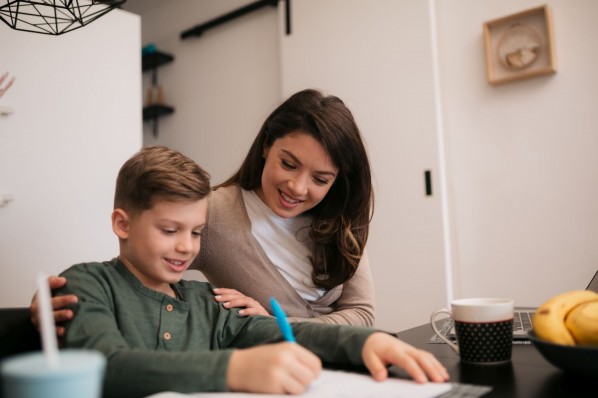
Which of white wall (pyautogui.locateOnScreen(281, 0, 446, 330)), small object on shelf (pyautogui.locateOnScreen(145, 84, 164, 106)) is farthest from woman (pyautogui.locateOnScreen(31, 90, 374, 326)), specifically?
small object on shelf (pyautogui.locateOnScreen(145, 84, 164, 106))

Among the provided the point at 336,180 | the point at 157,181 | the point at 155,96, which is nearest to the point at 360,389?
the point at 157,181

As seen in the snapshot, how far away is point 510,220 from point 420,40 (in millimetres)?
939

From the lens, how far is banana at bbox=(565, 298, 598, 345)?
63 cm

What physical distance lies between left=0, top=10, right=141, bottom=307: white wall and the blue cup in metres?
1.66

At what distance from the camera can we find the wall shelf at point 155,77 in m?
3.71

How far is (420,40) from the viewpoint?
250 centimetres

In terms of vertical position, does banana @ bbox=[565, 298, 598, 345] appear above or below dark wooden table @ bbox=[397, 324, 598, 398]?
above

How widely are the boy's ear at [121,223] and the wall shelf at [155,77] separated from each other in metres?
2.96

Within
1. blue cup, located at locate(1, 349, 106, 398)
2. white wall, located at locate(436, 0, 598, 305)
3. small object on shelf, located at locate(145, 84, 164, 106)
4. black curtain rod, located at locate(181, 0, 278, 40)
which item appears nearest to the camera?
blue cup, located at locate(1, 349, 106, 398)

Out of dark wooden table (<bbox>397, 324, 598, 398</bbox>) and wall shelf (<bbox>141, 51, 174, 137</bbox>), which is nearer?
dark wooden table (<bbox>397, 324, 598, 398</bbox>)

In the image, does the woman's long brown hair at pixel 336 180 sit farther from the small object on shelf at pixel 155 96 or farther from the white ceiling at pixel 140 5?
the white ceiling at pixel 140 5

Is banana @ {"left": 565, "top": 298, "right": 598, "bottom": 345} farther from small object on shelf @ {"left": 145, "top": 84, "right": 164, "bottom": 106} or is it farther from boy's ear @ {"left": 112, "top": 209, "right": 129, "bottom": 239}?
small object on shelf @ {"left": 145, "top": 84, "right": 164, "bottom": 106}

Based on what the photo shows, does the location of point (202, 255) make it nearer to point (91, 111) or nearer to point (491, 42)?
point (91, 111)

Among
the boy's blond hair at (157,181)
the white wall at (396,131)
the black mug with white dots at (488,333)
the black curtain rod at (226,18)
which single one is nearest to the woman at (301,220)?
the boy's blond hair at (157,181)
